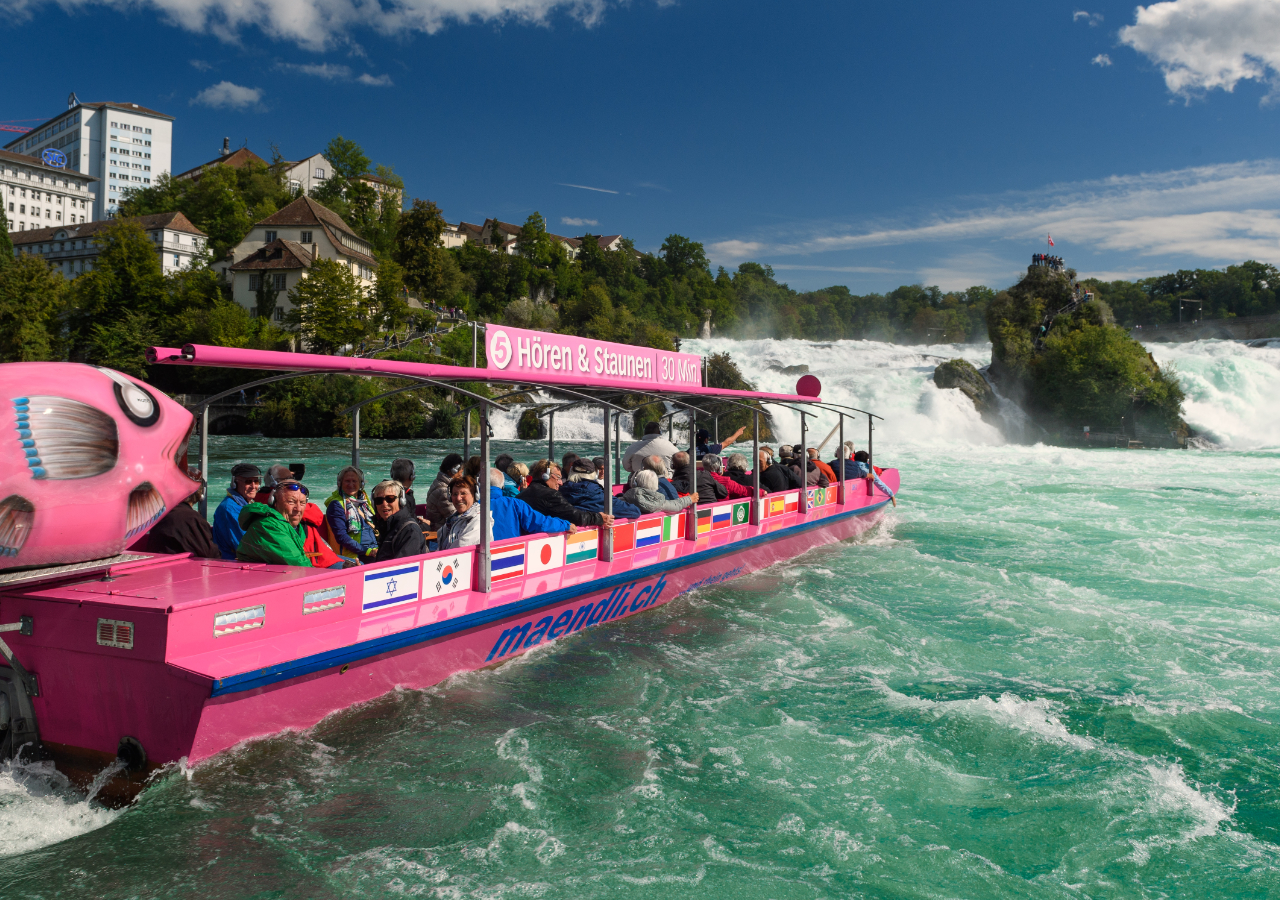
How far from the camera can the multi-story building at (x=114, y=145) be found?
12094cm

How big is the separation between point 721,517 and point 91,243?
99.9 meters

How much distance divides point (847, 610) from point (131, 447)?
801 centimetres

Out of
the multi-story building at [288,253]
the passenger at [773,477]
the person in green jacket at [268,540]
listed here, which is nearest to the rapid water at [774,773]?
the person in green jacket at [268,540]

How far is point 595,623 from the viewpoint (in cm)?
874

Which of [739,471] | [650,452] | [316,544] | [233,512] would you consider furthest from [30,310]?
[316,544]

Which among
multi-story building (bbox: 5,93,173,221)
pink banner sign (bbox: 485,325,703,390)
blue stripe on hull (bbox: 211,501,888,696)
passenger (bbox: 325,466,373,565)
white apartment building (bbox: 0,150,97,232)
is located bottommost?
blue stripe on hull (bbox: 211,501,888,696)

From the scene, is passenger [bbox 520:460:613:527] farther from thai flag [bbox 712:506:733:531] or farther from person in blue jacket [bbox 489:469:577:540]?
thai flag [bbox 712:506:733:531]

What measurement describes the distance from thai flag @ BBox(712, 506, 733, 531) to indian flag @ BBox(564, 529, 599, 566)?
243 centimetres

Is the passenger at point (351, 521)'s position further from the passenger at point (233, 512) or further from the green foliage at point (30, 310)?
the green foliage at point (30, 310)

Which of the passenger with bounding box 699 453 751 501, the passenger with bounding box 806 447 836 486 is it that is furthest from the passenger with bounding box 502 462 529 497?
the passenger with bounding box 806 447 836 486

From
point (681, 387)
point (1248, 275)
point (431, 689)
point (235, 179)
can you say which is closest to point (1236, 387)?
point (681, 387)

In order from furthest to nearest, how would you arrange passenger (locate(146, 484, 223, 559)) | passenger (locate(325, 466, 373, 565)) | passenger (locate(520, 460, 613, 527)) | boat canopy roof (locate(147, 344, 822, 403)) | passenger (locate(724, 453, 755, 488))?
passenger (locate(724, 453, 755, 488)), passenger (locate(520, 460, 613, 527)), passenger (locate(325, 466, 373, 565)), passenger (locate(146, 484, 223, 559)), boat canopy roof (locate(147, 344, 822, 403))

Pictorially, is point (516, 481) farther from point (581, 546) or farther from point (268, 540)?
point (268, 540)

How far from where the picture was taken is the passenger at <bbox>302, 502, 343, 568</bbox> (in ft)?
23.4
